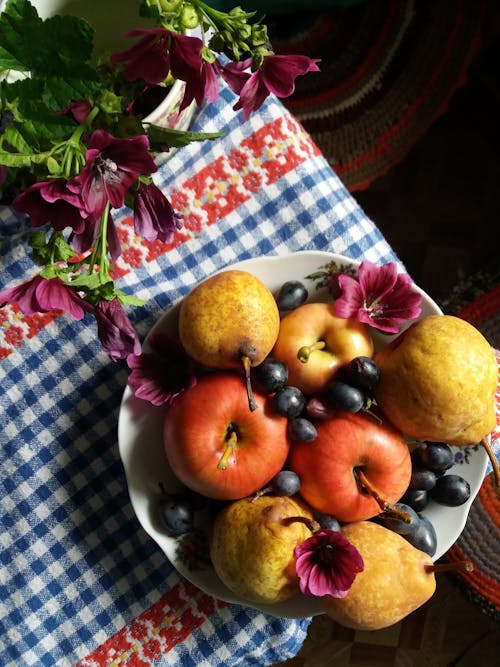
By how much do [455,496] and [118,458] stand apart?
0.33 metres

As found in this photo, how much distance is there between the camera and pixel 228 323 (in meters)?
0.59

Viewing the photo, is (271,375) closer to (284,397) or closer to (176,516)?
(284,397)

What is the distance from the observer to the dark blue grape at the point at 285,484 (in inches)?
24.0

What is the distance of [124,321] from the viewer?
493 millimetres

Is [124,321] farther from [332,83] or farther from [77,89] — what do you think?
[332,83]

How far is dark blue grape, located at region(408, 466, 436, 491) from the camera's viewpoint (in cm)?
64

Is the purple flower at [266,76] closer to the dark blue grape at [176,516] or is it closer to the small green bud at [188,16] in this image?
the small green bud at [188,16]

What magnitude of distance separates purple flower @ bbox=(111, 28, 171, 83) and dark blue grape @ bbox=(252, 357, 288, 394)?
272 millimetres

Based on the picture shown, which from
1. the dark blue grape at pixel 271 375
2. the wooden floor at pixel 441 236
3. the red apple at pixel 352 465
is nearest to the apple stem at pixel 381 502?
the red apple at pixel 352 465

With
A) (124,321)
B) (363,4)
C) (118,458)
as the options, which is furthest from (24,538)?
(363,4)

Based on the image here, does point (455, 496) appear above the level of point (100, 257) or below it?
below

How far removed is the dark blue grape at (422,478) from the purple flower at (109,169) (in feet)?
1.24

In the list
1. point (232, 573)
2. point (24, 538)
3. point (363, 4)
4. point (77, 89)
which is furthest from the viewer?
point (363, 4)

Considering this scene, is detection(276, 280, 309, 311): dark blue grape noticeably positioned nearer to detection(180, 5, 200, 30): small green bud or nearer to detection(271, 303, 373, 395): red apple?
detection(271, 303, 373, 395): red apple
